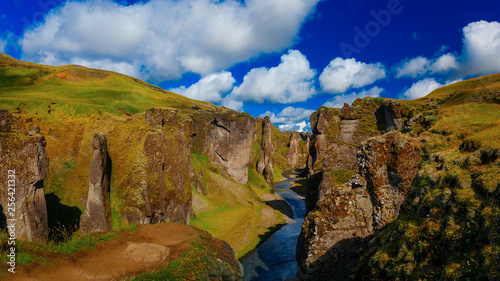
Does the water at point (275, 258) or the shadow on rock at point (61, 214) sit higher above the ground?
the shadow on rock at point (61, 214)

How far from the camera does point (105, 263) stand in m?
15.0

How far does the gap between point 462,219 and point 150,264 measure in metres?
16.1

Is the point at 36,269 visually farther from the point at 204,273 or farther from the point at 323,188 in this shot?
the point at 323,188

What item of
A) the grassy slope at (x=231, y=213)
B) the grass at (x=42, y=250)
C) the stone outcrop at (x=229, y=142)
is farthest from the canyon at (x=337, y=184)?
the stone outcrop at (x=229, y=142)

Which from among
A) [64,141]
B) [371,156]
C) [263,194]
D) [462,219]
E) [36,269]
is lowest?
[263,194]

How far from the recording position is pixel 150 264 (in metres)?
15.8

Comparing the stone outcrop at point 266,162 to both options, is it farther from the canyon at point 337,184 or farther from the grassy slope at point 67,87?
the grassy slope at point 67,87

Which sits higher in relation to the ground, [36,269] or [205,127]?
[205,127]

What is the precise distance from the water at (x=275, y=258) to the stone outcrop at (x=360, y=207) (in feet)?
58.2

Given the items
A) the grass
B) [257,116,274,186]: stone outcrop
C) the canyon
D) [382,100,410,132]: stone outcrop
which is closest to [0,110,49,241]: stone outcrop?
the canyon

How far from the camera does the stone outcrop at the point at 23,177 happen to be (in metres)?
22.0

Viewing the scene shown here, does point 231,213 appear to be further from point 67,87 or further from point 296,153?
point 296,153

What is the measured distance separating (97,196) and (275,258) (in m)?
28.2

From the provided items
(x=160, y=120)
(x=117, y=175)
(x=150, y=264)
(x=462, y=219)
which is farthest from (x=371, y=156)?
(x=160, y=120)
